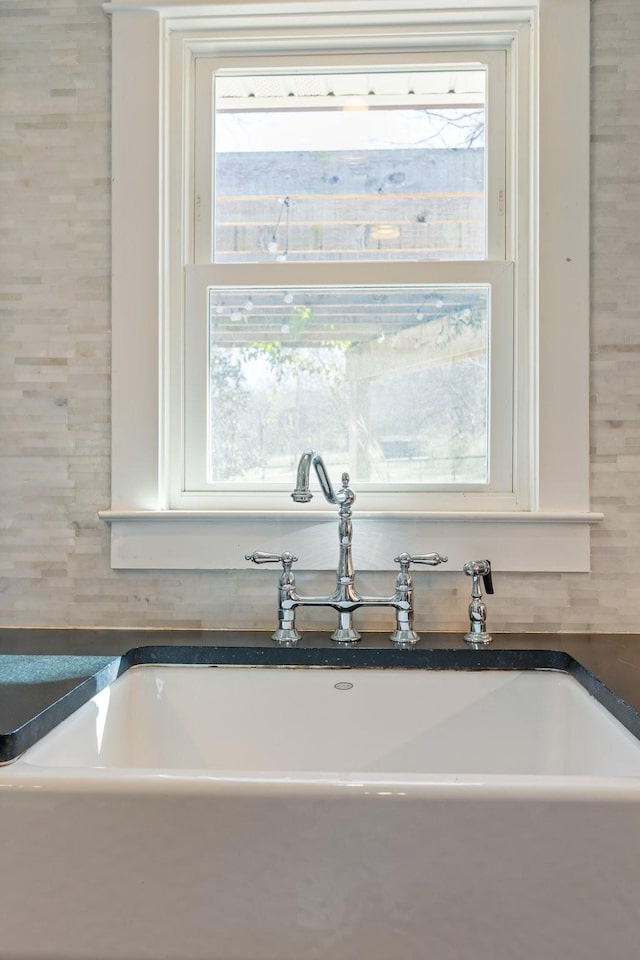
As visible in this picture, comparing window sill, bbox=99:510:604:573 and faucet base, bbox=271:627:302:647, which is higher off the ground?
window sill, bbox=99:510:604:573

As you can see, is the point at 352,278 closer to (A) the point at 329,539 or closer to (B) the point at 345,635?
(A) the point at 329,539

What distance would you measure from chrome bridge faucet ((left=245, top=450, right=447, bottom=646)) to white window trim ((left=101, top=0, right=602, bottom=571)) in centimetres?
8

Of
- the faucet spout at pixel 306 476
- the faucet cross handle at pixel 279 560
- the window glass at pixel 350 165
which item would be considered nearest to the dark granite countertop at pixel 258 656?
the faucet cross handle at pixel 279 560

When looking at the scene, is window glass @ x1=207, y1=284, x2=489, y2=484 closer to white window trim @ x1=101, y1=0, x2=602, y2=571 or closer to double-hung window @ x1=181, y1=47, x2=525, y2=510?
double-hung window @ x1=181, y1=47, x2=525, y2=510

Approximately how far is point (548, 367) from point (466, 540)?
0.38 m

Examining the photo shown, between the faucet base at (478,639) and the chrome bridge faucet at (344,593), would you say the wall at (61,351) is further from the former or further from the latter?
the faucet base at (478,639)

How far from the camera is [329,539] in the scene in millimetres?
1492

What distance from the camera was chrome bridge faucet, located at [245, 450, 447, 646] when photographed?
1380mm

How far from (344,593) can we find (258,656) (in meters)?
0.21

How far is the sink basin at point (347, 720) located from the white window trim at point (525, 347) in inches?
10.5

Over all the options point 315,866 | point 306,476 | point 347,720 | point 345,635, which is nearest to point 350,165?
point 306,476

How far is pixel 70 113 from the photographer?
4.99ft

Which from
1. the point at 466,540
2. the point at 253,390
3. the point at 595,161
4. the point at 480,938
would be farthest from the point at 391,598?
the point at 595,161

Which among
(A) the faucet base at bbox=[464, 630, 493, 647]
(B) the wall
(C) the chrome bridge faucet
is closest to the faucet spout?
(C) the chrome bridge faucet
